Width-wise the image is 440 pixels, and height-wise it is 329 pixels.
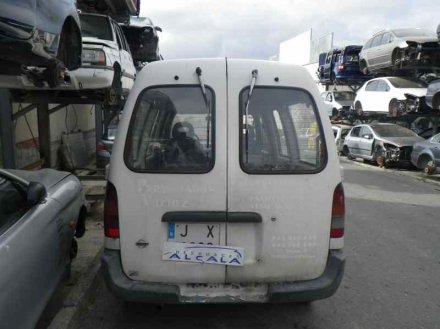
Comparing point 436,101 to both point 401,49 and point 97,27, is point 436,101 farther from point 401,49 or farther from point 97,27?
point 97,27

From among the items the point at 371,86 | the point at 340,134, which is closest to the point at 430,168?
the point at 371,86

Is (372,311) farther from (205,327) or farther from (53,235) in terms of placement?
(53,235)

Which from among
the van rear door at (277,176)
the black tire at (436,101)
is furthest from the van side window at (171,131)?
the black tire at (436,101)

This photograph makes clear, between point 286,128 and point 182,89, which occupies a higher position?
point 182,89

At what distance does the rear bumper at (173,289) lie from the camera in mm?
3102

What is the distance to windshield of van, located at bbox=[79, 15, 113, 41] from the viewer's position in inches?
317

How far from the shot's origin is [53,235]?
11.5 ft

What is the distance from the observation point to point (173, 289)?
123 inches

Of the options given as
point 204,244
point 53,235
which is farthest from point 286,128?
point 53,235

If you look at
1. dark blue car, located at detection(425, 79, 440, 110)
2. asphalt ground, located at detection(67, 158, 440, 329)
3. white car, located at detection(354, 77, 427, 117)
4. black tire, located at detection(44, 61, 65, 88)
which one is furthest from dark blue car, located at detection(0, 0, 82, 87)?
white car, located at detection(354, 77, 427, 117)

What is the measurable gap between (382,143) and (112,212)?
13.8 meters

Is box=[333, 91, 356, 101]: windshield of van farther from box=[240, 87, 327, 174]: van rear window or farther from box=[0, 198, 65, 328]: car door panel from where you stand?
box=[0, 198, 65, 328]: car door panel

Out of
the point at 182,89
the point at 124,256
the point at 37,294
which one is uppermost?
the point at 182,89

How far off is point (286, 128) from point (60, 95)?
521 centimetres
